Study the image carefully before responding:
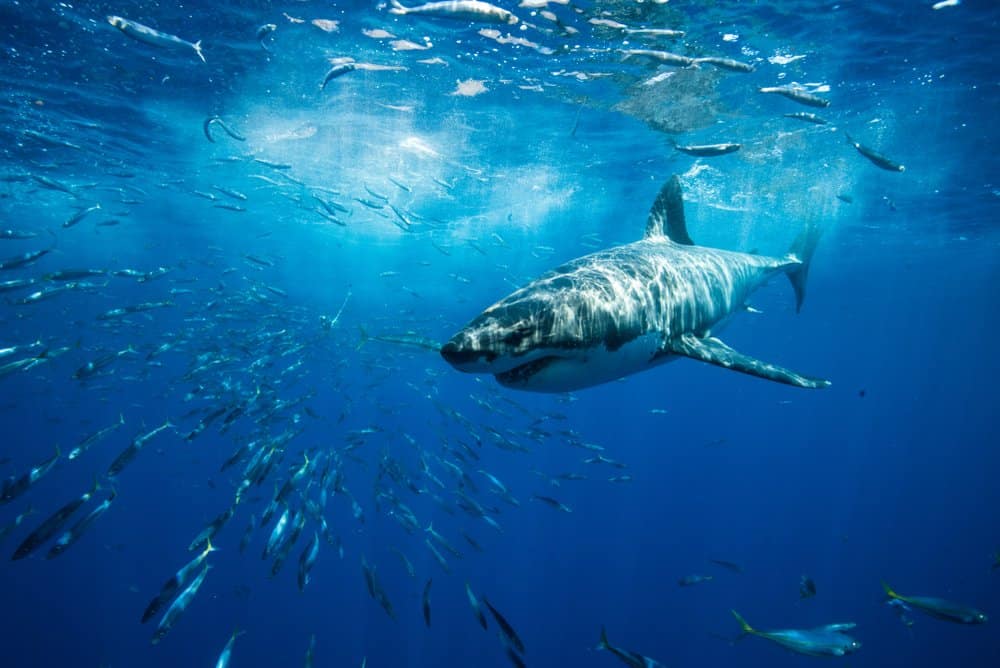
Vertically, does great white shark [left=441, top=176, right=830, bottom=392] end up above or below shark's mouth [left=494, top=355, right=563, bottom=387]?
above

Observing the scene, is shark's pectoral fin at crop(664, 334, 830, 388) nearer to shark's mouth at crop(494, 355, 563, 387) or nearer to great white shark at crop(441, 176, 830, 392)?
great white shark at crop(441, 176, 830, 392)

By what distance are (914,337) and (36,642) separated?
116 metres

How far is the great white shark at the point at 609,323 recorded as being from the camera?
2.94 meters

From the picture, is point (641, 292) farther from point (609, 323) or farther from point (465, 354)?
point (465, 354)

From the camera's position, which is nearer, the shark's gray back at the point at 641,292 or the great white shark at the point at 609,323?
the great white shark at the point at 609,323

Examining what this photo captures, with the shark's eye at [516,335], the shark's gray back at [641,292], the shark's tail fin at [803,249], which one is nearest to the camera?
the shark's eye at [516,335]

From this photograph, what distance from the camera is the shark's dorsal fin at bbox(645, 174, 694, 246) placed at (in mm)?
6438

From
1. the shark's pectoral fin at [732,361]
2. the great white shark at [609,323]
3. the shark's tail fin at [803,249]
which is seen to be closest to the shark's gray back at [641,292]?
the great white shark at [609,323]

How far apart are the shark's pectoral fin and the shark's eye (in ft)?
5.76

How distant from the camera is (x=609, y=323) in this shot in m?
3.49

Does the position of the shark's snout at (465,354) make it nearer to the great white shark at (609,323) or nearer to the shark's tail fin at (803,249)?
the great white shark at (609,323)

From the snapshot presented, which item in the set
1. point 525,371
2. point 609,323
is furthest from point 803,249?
point 525,371

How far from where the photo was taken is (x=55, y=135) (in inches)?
726

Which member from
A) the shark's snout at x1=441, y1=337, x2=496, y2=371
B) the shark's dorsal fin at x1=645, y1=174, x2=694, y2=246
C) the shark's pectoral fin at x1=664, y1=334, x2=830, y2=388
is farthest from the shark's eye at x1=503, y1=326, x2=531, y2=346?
the shark's dorsal fin at x1=645, y1=174, x2=694, y2=246
